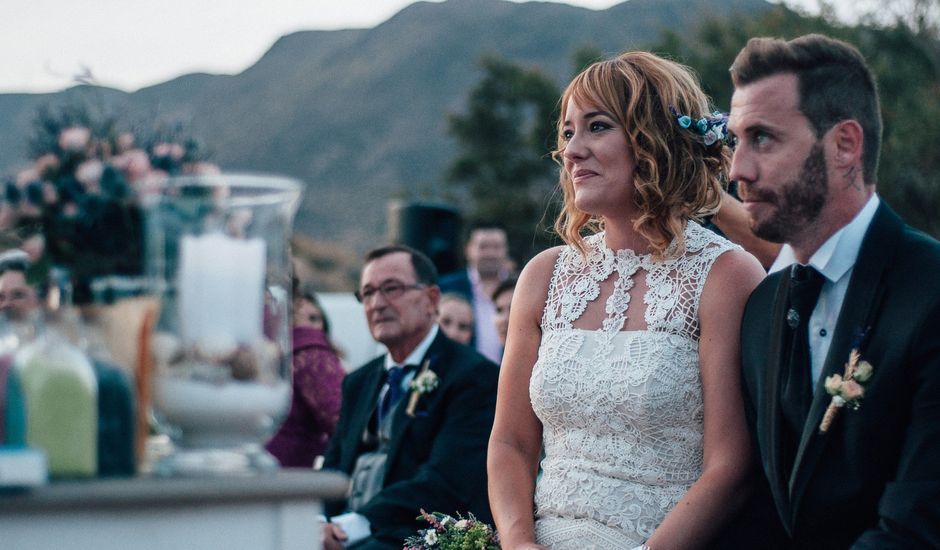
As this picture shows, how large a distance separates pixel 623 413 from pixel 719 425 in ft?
0.85

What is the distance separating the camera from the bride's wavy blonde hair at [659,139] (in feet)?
11.5

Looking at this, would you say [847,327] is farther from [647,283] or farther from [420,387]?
[420,387]

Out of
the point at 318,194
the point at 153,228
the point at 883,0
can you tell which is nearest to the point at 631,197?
the point at 153,228

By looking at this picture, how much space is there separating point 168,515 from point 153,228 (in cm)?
46

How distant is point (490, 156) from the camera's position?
39562 mm

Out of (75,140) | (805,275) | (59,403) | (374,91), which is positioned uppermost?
(374,91)

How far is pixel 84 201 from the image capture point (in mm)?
1991

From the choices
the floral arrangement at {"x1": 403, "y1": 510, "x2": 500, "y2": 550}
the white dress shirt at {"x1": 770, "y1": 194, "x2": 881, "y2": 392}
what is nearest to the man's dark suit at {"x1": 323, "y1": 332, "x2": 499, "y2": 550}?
the floral arrangement at {"x1": 403, "y1": 510, "x2": 500, "y2": 550}

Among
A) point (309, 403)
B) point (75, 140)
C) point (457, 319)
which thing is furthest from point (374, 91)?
point (75, 140)

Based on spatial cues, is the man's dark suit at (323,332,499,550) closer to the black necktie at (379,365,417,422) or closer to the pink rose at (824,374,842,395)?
the black necktie at (379,365,417,422)

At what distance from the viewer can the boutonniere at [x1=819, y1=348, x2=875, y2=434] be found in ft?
8.86

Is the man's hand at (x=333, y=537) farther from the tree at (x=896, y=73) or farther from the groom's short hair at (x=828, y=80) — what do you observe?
the tree at (x=896, y=73)

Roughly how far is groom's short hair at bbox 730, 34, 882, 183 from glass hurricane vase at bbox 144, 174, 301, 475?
58.1 inches

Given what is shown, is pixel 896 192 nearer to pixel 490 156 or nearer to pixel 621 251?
pixel 490 156
